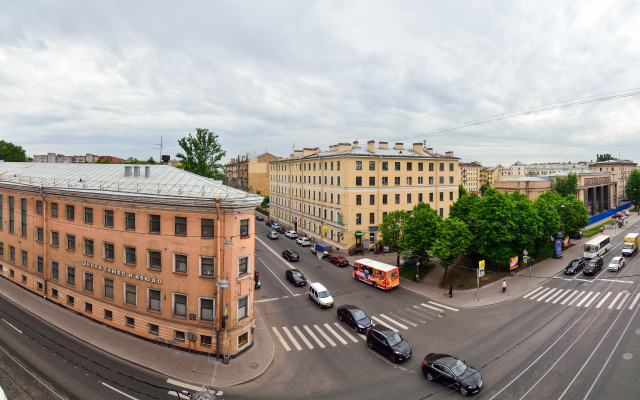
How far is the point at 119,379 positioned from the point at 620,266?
186ft

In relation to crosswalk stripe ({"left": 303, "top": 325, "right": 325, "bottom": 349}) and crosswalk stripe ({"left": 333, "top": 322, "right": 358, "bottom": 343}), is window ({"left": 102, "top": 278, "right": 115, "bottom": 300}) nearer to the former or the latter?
crosswalk stripe ({"left": 303, "top": 325, "right": 325, "bottom": 349})

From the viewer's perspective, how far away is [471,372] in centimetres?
1805

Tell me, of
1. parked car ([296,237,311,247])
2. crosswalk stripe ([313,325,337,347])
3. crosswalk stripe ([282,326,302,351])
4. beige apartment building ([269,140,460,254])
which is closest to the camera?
crosswalk stripe ([282,326,302,351])

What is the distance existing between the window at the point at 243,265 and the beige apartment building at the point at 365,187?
99.0ft

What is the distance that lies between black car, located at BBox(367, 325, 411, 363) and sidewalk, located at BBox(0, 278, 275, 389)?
7304 mm

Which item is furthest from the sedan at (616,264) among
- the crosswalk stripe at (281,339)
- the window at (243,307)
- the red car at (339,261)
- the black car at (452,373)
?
the window at (243,307)

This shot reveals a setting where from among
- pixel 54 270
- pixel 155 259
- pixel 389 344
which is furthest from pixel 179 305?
pixel 54 270

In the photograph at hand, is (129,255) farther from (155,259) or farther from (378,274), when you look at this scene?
(378,274)

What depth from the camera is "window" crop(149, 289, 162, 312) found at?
22.3m

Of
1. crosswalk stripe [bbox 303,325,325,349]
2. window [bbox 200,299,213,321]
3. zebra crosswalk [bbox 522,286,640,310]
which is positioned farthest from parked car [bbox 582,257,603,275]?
window [bbox 200,299,213,321]

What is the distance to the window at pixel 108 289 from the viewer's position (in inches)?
950

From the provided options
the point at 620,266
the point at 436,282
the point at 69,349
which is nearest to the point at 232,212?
the point at 69,349

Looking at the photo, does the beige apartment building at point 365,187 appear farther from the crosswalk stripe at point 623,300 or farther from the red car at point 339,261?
the crosswalk stripe at point 623,300

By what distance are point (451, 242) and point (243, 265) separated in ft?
74.8
